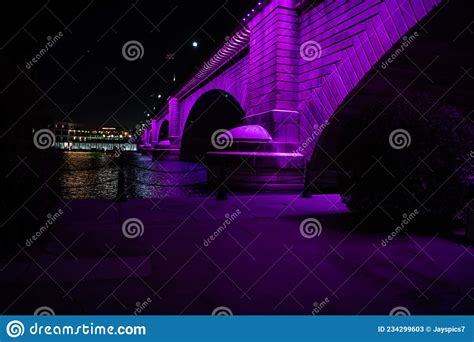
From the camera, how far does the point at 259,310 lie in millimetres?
2660

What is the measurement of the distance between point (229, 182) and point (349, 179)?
5910 millimetres

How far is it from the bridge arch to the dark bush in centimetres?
2206

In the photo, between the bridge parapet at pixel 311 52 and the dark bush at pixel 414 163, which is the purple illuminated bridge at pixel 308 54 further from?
the dark bush at pixel 414 163

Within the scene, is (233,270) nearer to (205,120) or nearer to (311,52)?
(311,52)

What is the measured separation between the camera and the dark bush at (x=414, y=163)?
477 cm

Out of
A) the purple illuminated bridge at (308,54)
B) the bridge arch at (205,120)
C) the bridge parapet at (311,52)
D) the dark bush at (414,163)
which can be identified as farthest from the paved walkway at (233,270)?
the bridge arch at (205,120)

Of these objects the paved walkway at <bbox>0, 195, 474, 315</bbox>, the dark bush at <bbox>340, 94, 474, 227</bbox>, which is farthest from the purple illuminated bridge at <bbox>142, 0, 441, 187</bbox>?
the paved walkway at <bbox>0, 195, 474, 315</bbox>

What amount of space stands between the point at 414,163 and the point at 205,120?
31103 millimetres

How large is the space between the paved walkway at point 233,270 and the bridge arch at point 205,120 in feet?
74.0

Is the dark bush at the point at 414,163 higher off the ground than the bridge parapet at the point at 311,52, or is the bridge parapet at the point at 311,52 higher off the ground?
the bridge parapet at the point at 311,52

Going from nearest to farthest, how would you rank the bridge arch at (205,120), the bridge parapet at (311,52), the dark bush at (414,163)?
the dark bush at (414,163) → the bridge parapet at (311,52) → the bridge arch at (205,120)

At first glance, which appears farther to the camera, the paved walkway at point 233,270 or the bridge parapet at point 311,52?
A: the bridge parapet at point 311,52

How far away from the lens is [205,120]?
34.9 metres

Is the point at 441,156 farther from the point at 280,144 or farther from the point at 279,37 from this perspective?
the point at 279,37
